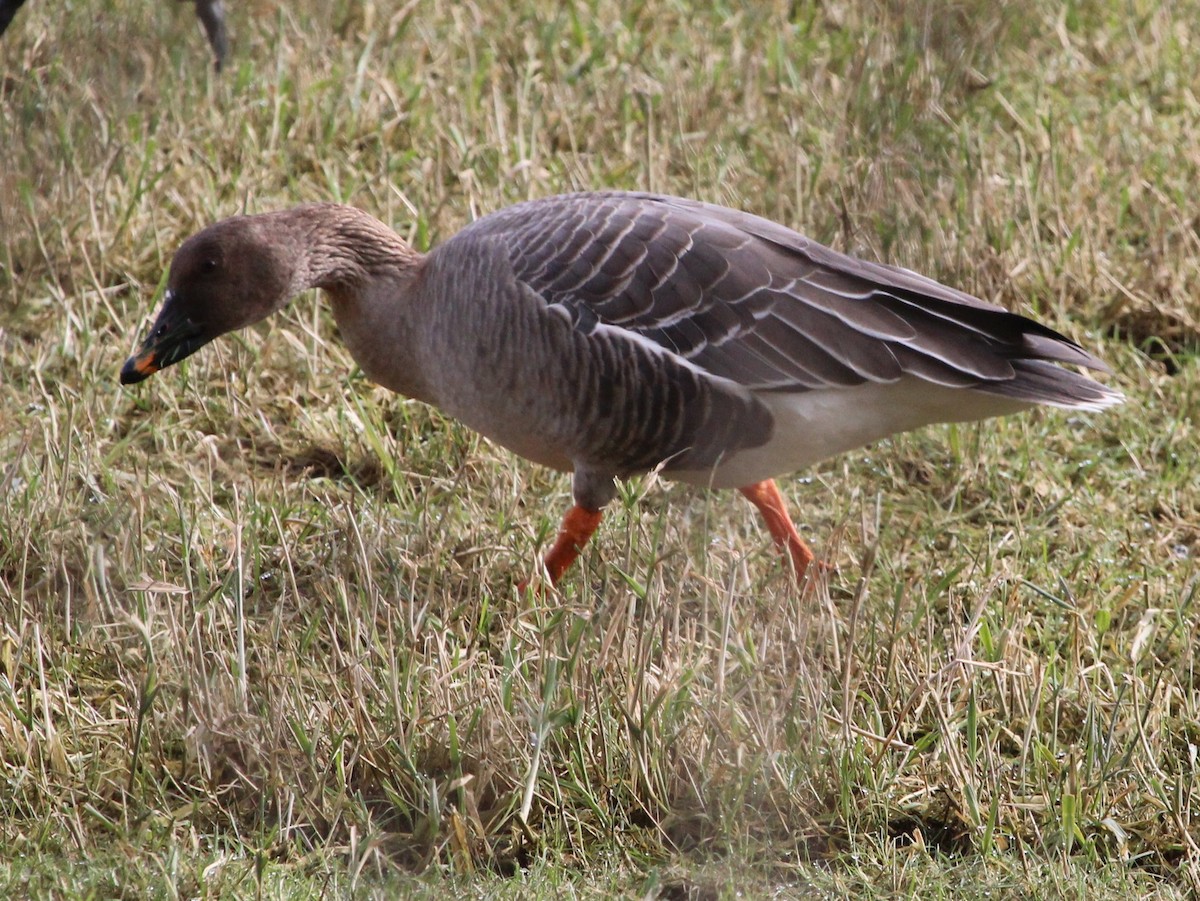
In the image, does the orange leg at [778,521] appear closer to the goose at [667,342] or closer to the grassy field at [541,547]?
the grassy field at [541,547]

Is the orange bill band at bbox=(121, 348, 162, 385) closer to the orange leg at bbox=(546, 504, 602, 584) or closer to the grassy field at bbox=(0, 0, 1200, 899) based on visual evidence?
the grassy field at bbox=(0, 0, 1200, 899)

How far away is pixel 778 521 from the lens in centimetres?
480

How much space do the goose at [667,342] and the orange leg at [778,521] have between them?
12.1 inches

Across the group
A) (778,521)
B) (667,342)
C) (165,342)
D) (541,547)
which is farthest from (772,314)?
(165,342)

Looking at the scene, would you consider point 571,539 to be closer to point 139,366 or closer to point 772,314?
point 772,314

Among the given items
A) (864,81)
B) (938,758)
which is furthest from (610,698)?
(864,81)

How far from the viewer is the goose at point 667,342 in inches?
169

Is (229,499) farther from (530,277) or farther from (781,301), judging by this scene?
(781,301)

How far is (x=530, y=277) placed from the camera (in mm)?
4332

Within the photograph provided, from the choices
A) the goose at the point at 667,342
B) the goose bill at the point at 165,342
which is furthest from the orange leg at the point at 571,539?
the goose bill at the point at 165,342

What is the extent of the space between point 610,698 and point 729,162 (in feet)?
10.6

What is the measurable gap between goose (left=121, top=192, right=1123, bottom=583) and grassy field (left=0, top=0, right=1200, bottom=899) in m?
0.27

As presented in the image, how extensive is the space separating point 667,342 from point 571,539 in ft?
2.17

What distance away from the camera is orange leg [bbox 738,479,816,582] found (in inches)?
187
